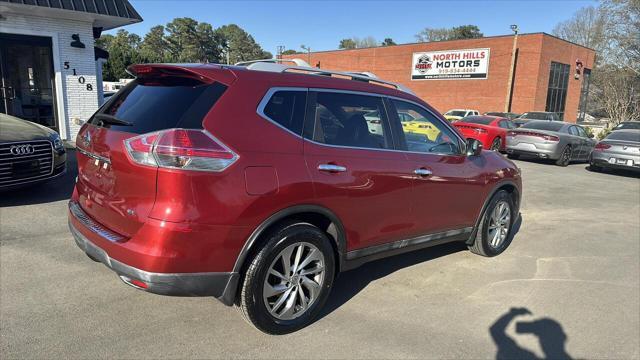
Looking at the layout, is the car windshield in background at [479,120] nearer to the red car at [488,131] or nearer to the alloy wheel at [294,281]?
the red car at [488,131]

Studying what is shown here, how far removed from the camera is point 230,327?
335 cm

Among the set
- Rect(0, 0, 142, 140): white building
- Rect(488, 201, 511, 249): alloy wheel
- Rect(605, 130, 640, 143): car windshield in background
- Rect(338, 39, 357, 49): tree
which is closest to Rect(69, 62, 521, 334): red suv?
Rect(488, 201, 511, 249): alloy wheel

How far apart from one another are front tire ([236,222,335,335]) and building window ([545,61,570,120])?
37.5 meters

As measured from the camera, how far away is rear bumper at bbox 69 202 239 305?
276 centimetres

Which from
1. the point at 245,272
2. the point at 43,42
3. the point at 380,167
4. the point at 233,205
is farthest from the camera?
the point at 43,42

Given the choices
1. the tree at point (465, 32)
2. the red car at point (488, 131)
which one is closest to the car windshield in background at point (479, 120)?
the red car at point (488, 131)

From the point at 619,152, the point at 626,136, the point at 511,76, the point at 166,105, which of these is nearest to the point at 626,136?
the point at 626,136

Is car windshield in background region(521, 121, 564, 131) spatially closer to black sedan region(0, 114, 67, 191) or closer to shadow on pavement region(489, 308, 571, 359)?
shadow on pavement region(489, 308, 571, 359)

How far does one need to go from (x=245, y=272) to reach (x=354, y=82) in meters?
1.82

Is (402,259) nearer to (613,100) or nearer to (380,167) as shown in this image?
(380,167)

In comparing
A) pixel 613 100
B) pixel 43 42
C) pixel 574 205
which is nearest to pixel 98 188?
pixel 574 205

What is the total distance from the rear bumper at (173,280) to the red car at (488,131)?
13826 mm

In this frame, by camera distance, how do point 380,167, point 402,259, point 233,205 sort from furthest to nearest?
point 402,259, point 380,167, point 233,205

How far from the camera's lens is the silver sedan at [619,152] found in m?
12.7
